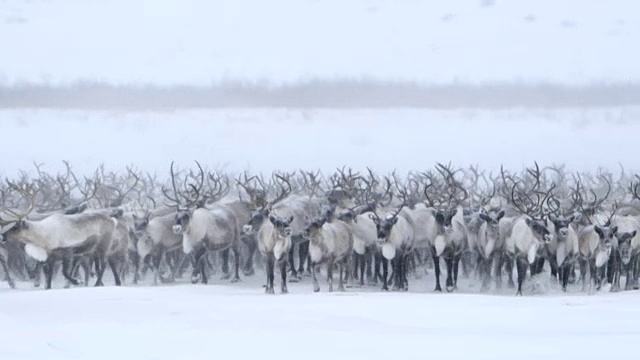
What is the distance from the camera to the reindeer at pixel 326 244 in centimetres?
1722

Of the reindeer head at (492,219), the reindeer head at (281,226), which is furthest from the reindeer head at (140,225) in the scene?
the reindeer head at (492,219)

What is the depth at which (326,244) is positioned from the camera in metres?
17.3

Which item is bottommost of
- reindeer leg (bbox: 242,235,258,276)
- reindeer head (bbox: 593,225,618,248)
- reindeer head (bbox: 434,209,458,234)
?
reindeer leg (bbox: 242,235,258,276)

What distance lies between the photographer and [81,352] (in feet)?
32.8

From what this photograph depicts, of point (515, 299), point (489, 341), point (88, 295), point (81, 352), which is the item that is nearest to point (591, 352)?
point (489, 341)

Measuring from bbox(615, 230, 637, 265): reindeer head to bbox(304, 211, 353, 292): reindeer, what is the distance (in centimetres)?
459

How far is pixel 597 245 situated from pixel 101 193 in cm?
1342

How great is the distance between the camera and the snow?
10.1 meters

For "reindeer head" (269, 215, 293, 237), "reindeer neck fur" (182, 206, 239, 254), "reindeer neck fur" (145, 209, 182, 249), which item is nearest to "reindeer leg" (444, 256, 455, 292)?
"reindeer head" (269, 215, 293, 237)

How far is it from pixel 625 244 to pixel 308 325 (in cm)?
857

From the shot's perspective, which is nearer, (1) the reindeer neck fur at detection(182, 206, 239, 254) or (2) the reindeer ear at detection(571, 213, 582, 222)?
(2) the reindeer ear at detection(571, 213, 582, 222)

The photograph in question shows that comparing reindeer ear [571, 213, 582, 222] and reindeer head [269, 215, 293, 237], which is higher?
reindeer ear [571, 213, 582, 222]

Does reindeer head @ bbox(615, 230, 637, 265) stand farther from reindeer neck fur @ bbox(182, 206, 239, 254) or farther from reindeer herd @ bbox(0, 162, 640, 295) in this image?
reindeer neck fur @ bbox(182, 206, 239, 254)

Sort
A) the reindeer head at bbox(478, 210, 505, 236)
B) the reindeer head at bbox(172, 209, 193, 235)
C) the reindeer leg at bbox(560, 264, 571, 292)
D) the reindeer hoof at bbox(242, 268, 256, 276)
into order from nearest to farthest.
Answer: the reindeer leg at bbox(560, 264, 571, 292) < the reindeer head at bbox(478, 210, 505, 236) < the reindeer head at bbox(172, 209, 193, 235) < the reindeer hoof at bbox(242, 268, 256, 276)
